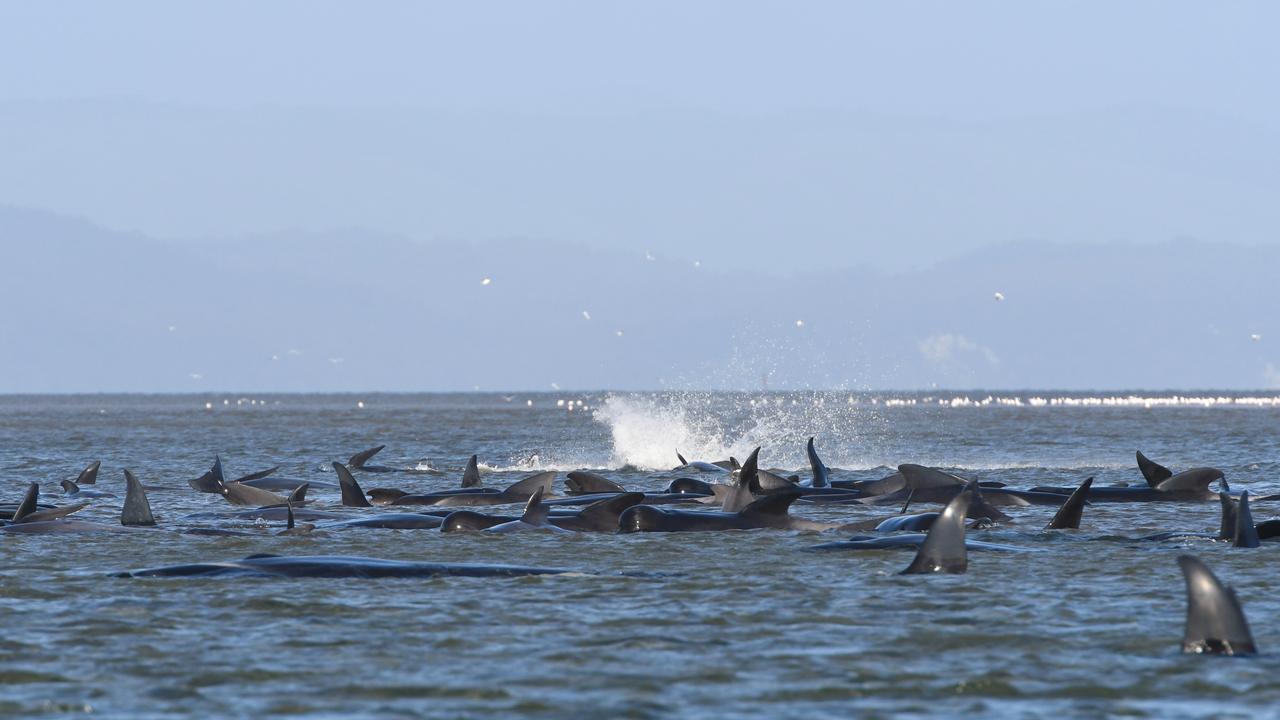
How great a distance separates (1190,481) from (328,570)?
14.9 meters

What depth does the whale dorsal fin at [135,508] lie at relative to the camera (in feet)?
71.0

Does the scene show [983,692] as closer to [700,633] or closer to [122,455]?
[700,633]

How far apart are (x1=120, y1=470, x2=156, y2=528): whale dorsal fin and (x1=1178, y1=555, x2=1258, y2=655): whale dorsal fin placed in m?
13.7

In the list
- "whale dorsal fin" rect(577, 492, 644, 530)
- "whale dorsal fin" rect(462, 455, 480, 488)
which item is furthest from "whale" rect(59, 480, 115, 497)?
"whale dorsal fin" rect(577, 492, 644, 530)

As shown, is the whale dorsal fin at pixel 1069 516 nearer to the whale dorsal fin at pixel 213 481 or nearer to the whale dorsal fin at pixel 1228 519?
the whale dorsal fin at pixel 1228 519

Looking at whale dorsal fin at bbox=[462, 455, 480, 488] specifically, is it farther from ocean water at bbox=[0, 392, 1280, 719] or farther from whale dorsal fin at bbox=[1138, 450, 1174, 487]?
whale dorsal fin at bbox=[1138, 450, 1174, 487]

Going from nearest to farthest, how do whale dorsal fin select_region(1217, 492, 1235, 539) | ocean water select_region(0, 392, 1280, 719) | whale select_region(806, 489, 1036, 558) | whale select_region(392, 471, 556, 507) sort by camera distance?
ocean water select_region(0, 392, 1280, 719)
whale select_region(806, 489, 1036, 558)
whale dorsal fin select_region(1217, 492, 1235, 539)
whale select_region(392, 471, 556, 507)

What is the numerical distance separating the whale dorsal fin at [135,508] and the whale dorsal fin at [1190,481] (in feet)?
44.5

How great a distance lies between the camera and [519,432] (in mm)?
83125

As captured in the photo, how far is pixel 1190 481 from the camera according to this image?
85.8 feet

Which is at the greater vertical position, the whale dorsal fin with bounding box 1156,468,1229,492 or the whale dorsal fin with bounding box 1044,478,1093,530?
the whale dorsal fin with bounding box 1156,468,1229,492

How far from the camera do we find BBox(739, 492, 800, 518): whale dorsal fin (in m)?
20.3

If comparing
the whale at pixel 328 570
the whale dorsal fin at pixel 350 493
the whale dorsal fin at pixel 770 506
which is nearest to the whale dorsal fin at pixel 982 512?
the whale dorsal fin at pixel 770 506

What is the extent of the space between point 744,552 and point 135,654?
24.8ft
